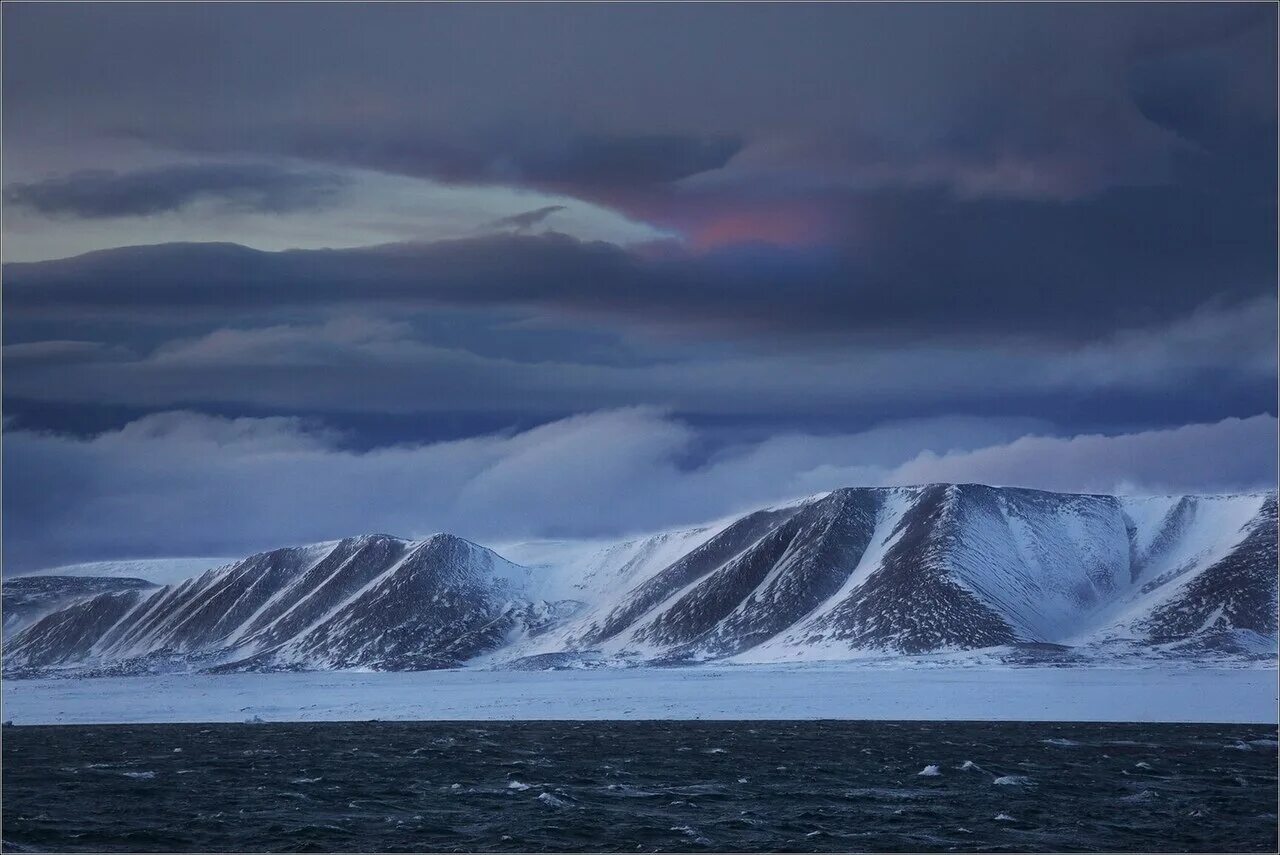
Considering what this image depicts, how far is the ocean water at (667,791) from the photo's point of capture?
5728cm

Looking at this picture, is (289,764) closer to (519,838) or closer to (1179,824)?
(519,838)

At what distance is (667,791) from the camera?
7069cm

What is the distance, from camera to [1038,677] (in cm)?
15238

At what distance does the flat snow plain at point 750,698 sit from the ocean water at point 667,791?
1466 cm

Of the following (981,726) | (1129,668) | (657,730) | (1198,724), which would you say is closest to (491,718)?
(657,730)

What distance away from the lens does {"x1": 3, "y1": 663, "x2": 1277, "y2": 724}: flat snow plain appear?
400 feet

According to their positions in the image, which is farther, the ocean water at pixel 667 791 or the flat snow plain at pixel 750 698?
the flat snow plain at pixel 750 698

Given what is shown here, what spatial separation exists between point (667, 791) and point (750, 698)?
7110 cm

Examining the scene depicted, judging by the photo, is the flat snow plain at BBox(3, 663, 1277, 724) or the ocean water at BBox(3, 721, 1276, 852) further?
the flat snow plain at BBox(3, 663, 1277, 724)

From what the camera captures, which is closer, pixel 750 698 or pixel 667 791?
pixel 667 791

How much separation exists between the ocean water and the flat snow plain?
1466cm

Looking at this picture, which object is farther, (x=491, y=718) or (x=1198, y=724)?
(x=491, y=718)

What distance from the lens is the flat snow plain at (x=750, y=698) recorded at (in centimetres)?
12194

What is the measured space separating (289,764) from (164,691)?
111 metres
